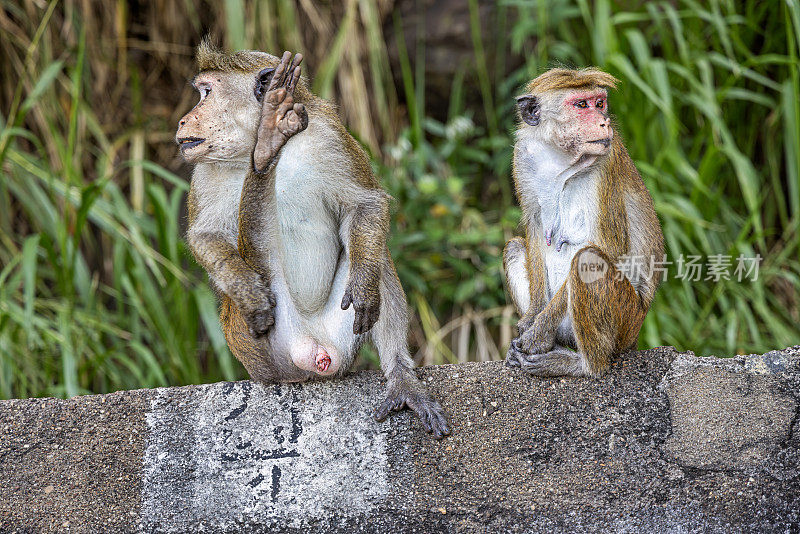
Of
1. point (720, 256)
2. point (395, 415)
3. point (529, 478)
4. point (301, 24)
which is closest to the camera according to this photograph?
point (529, 478)

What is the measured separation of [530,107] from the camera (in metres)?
3.19

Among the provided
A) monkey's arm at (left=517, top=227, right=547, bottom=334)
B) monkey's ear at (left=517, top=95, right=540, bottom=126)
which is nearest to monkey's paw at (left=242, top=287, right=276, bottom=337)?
monkey's arm at (left=517, top=227, right=547, bottom=334)

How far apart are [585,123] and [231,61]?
120 cm

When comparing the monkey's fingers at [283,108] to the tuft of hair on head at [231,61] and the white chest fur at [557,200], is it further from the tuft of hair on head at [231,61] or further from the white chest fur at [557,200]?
the white chest fur at [557,200]

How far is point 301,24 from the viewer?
5828 millimetres

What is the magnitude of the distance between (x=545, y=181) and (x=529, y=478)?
1.03 metres

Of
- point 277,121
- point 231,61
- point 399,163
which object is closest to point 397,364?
point 277,121

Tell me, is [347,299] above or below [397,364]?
above

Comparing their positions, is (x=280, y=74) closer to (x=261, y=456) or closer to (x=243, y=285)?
(x=243, y=285)

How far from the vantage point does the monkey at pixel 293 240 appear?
293cm

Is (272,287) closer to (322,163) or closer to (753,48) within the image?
(322,163)

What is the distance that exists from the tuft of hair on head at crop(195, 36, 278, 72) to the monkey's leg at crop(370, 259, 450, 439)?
31.9 inches

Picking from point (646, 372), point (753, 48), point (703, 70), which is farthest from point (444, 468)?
point (753, 48)

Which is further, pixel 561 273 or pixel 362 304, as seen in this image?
pixel 561 273
